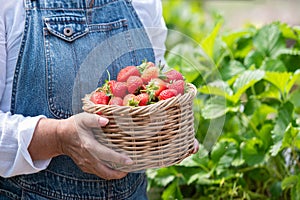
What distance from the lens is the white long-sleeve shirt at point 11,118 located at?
4.83ft

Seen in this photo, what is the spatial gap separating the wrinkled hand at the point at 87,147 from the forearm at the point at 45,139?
0.01 m

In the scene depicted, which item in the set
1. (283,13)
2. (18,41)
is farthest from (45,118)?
(283,13)

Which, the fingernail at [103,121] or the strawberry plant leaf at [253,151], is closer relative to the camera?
the fingernail at [103,121]

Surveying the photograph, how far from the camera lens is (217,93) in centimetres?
188

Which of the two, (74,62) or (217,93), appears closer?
(74,62)

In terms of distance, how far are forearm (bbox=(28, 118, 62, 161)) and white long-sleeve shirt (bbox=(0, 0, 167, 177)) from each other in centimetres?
1

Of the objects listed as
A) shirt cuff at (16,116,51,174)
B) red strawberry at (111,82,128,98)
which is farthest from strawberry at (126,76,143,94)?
shirt cuff at (16,116,51,174)

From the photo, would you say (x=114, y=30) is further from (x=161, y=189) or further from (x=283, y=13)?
(x=283, y=13)

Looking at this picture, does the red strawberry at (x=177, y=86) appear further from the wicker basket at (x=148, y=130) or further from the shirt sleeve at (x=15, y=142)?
the shirt sleeve at (x=15, y=142)

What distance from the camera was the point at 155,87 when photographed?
1401 millimetres

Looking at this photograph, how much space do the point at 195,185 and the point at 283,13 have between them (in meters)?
5.15

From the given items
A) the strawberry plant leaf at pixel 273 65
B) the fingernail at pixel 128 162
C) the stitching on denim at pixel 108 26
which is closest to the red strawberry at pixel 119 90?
the fingernail at pixel 128 162

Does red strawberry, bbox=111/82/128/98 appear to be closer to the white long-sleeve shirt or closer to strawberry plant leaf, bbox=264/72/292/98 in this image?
the white long-sleeve shirt

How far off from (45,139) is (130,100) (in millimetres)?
237
